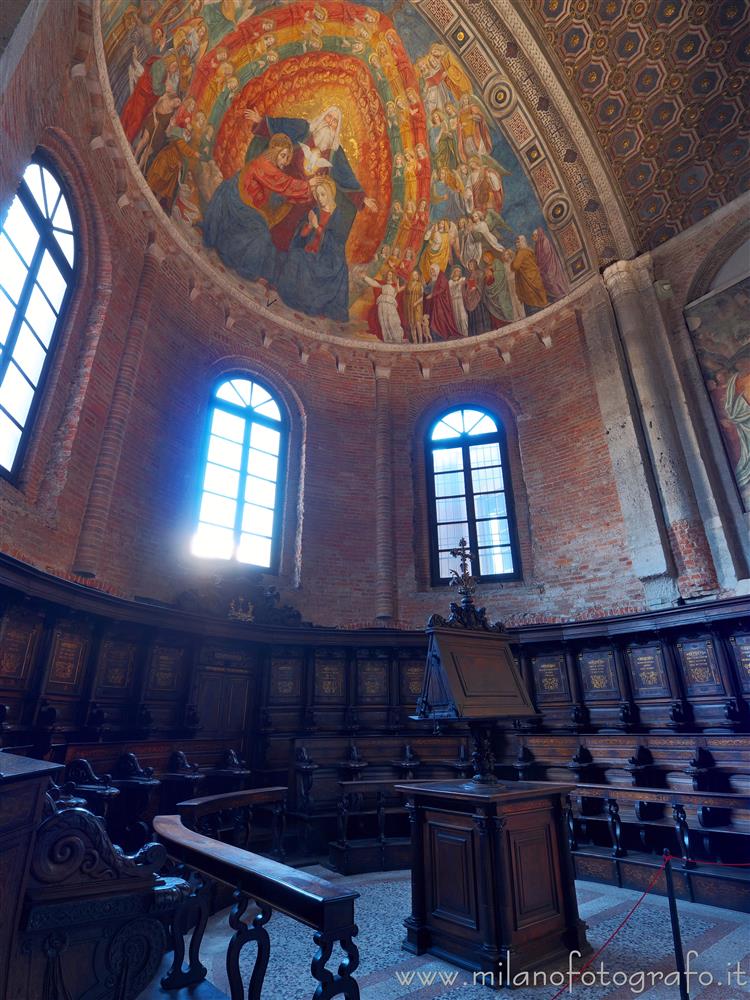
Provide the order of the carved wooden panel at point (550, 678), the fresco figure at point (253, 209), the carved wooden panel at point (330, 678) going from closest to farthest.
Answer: the carved wooden panel at point (550, 678), the carved wooden panel at point (330, 678), the fresco figure at point (253, 209)

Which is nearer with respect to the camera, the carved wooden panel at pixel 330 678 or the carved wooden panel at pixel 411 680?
the carved wooden panel at pixel 330 678

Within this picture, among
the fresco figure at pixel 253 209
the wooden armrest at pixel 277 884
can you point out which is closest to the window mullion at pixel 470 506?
the fresco figure at pixel 253 209

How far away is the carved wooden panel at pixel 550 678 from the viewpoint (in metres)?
8.67

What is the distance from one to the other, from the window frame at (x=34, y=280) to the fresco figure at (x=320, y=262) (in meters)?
4.60

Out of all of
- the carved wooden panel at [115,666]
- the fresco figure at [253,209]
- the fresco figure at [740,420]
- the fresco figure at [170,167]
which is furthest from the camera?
the fresco figure at [253,209]

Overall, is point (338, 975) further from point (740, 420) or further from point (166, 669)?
point (740, 420)

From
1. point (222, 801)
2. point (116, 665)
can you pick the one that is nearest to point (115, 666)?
point (116, 665)

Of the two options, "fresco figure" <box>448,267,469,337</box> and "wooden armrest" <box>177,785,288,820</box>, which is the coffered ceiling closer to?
"fresco figure" <box>448,267,469,337</box>

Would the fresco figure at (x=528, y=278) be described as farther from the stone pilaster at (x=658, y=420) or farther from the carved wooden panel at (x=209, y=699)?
the carved wooden panel at (x=209, y=699)

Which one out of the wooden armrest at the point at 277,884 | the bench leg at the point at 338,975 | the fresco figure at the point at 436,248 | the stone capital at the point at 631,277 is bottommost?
the bench leg at the point at 338,975

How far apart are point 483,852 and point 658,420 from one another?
767cm

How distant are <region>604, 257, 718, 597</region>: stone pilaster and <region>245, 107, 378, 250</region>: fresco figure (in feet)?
20.4

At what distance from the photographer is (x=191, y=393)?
9828 millimetres

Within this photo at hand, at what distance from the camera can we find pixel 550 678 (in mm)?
8852
